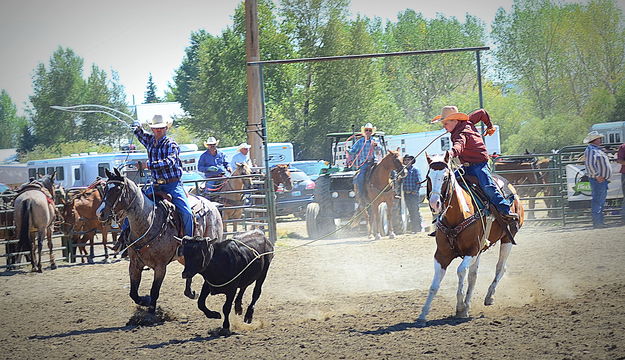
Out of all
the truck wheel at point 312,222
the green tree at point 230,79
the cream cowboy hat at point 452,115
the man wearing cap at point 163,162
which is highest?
the green tree at point 230,79

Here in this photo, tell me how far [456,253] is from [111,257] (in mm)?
10323

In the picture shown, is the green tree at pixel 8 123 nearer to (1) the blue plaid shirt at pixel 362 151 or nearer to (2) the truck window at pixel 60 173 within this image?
(2) the truck window at pixel 60 173

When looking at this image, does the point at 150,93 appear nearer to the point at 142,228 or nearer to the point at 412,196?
the point at 412,196

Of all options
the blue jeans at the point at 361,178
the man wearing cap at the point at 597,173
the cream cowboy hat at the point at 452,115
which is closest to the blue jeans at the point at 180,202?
the cream cowboy hat at the point at 452,115

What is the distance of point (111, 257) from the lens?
1648 centimetres

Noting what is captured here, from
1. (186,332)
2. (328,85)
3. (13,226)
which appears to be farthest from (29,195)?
(328,85)

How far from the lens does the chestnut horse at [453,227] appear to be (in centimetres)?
765

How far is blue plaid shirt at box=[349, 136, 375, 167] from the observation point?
55.0 ft

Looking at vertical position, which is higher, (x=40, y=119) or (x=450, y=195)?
(x=40, y=119)

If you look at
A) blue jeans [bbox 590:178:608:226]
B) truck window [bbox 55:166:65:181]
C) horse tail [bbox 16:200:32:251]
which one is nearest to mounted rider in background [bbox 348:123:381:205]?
blue jeans [bbox 590:178:608:226]

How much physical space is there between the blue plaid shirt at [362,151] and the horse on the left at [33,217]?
653 centimetres

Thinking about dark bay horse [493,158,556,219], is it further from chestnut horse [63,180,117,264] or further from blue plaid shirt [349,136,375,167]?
chestnut horse [63,180,117,264]

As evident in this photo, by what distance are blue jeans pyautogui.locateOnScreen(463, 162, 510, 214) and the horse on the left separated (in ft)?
29.8

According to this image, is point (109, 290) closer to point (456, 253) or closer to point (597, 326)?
point (456, 253)
